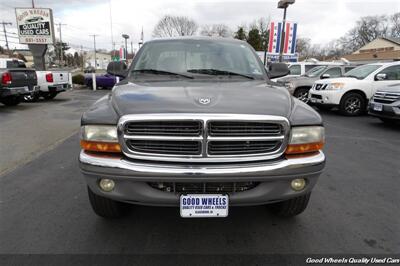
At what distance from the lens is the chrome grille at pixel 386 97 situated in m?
7.07

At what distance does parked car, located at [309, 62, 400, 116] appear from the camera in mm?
9258

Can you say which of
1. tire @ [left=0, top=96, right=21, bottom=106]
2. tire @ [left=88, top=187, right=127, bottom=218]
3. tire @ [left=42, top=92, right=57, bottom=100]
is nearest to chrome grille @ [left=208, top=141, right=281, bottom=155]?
tire @ [left=88, top=187, right=127, bottom=218]

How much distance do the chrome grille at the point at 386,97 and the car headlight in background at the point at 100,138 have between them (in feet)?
23.7

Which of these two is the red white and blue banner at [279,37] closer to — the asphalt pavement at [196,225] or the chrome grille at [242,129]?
the asphalt pavement at [196,225]

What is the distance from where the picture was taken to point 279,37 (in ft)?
56.7

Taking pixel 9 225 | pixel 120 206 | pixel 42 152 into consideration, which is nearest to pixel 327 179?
pixel 120 206

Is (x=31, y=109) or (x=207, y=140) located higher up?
(x=207, y=140)

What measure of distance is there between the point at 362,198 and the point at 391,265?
128 centimetres

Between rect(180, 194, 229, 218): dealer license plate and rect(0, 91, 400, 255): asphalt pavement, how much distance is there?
1.46 feet

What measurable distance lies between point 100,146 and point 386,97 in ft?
24.4

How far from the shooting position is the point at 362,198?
352 cm

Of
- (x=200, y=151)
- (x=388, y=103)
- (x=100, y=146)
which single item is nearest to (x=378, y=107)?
(x=388, y=103)

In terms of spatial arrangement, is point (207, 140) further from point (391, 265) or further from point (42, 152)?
point (42, 152)

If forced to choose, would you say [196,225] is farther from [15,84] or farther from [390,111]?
[15,84]
